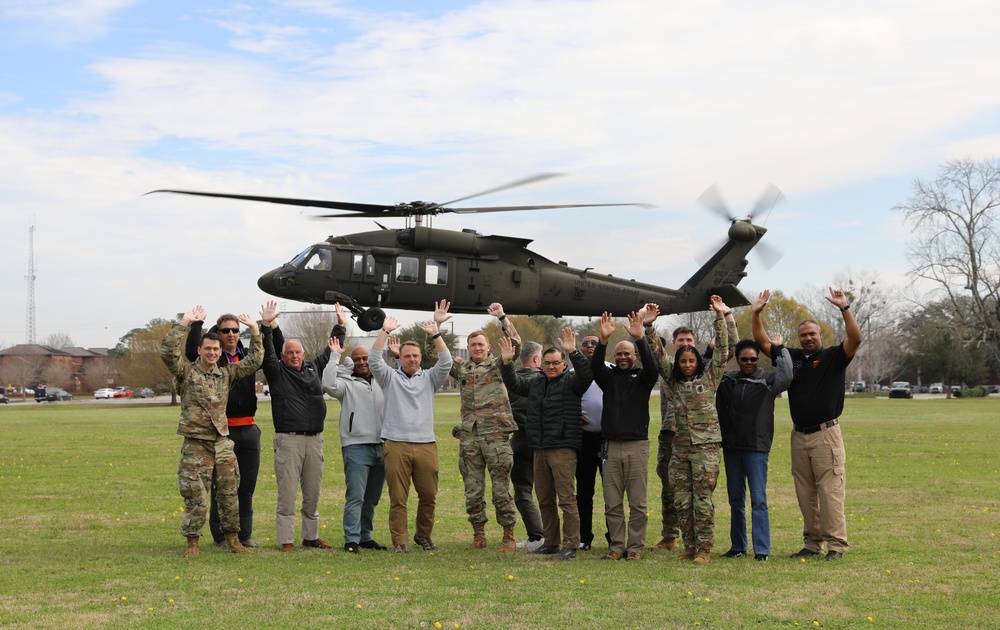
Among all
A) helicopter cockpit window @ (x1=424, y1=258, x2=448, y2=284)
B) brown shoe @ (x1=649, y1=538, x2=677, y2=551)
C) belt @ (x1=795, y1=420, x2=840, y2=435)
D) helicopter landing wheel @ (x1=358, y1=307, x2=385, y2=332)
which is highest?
helicopter cockpit window @ (x1=424, y1=258, x2=448, y2=284)

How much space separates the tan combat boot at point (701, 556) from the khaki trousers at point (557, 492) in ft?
3.70

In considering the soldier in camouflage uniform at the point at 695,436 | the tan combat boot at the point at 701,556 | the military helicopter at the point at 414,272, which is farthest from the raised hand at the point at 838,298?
the military helicopter at the point at 414,272

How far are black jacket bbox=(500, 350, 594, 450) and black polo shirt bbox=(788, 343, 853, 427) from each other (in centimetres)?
200

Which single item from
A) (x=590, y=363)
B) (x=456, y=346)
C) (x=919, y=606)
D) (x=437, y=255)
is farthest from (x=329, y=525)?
(x=456, y=346)

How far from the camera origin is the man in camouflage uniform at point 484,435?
8852 mm

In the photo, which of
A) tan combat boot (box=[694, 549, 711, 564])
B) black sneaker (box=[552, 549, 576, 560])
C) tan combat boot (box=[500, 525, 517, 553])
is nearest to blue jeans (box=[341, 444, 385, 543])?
tan combat boot (box=[500, 525, 517, 553])

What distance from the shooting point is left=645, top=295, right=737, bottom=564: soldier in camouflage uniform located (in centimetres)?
823

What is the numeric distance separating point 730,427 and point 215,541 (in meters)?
5.20

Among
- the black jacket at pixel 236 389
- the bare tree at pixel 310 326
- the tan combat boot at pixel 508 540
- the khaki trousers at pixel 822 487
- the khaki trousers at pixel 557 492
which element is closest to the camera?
the khaki trousers at pixel 822 487

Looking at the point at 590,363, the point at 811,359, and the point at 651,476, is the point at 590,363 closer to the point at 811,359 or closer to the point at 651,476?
the point at 811,359

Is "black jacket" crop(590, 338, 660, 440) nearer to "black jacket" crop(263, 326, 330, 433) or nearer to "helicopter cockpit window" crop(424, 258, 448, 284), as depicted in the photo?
"black jacket" crop(263, 326, 330, 433)

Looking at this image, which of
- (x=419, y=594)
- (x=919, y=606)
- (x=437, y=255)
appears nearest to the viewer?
(x=919, y=606)

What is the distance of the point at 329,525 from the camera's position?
34.8 ft

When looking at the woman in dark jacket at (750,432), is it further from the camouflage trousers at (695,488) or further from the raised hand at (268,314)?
the raised hand at (268,314)
